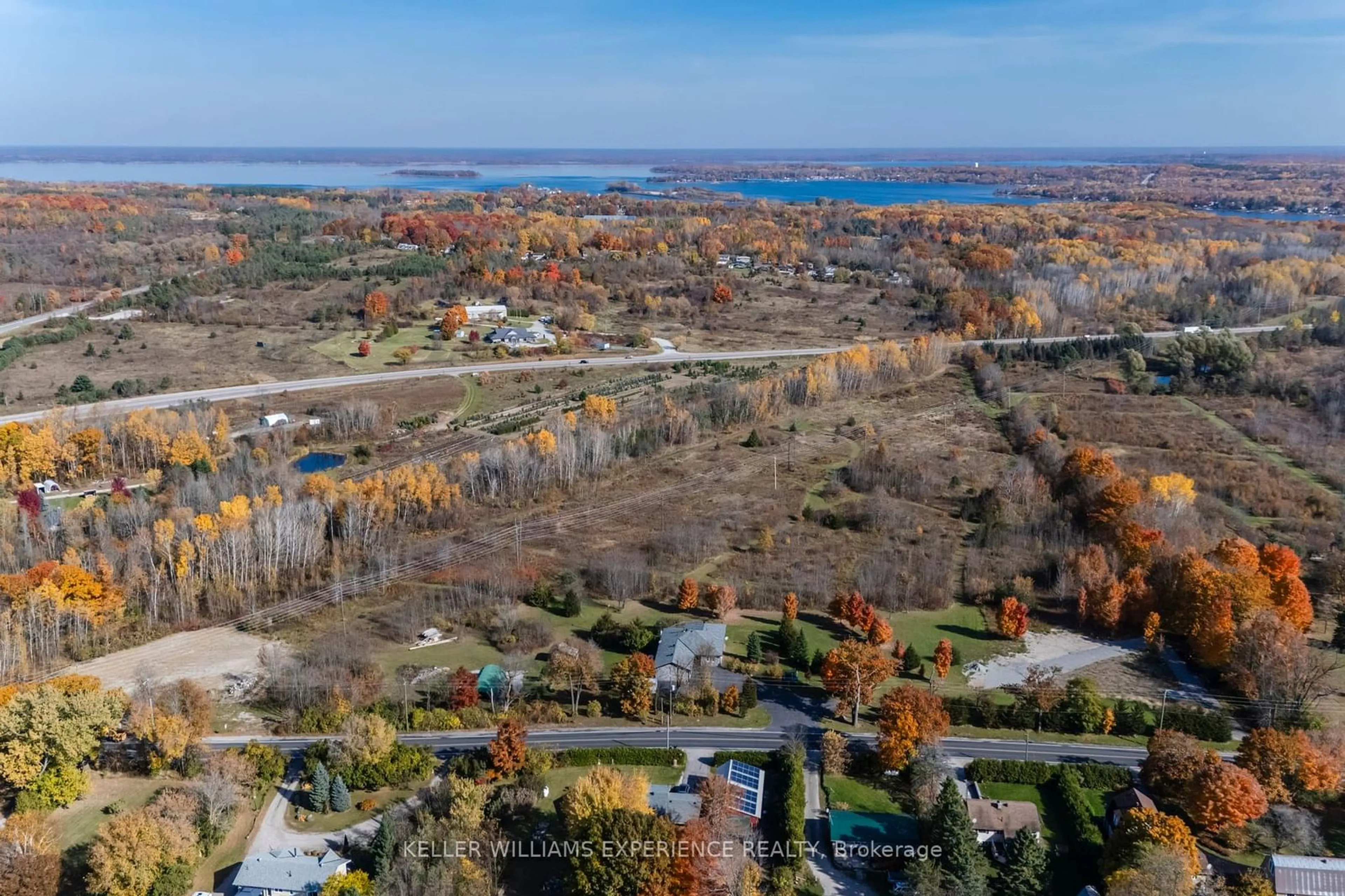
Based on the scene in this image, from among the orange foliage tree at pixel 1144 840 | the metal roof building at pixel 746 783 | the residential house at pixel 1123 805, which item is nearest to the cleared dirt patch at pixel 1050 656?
the residential house at pixel 1123 805

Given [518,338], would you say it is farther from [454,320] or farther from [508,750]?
[508,750]

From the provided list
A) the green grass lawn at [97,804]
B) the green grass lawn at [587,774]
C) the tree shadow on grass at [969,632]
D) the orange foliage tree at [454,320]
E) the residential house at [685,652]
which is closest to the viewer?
the green grass lawn at [97,804]

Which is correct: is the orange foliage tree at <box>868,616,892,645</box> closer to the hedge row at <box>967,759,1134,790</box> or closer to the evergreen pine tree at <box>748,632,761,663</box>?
the evergreen pine tree at <box>748,632,761,663</box>

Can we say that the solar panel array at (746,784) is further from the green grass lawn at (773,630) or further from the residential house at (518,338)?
the residential house at (518,338)

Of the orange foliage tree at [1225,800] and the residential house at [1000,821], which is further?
the residential house at [1000,821]

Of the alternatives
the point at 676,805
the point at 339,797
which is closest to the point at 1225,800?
the point at 676,805

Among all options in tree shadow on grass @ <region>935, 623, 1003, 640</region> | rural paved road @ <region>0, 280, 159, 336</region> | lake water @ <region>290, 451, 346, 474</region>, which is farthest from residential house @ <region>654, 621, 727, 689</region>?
rural paved road @ <region>0, 280, 159, 336</region>

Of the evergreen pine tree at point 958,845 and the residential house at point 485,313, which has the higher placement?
the residential house at point 485,313
